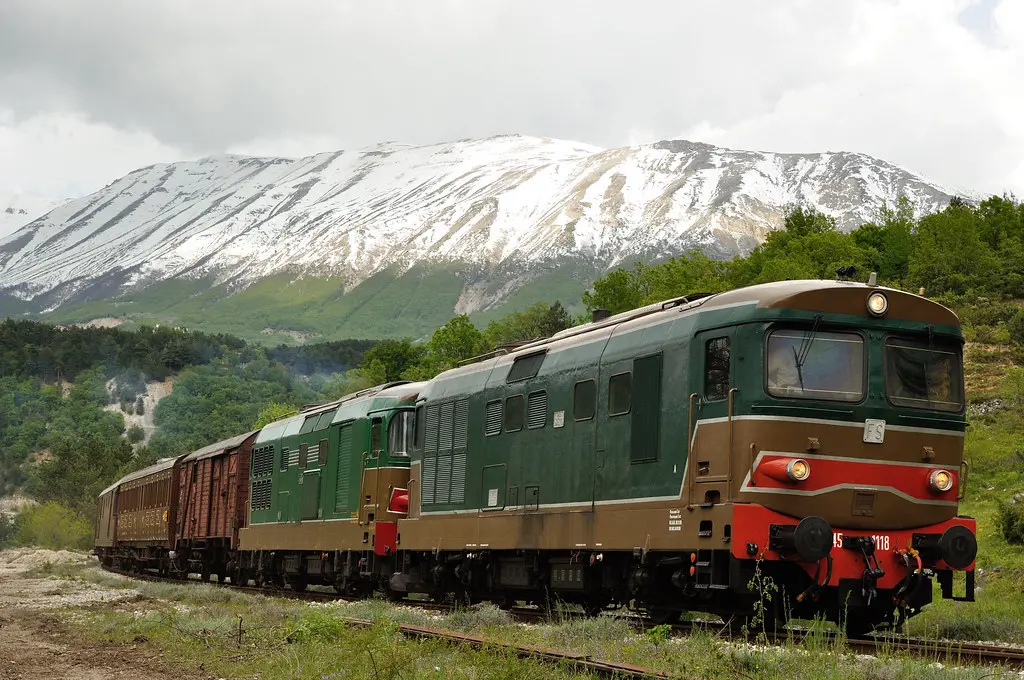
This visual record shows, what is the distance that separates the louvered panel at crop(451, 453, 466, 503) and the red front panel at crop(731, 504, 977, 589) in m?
7.85

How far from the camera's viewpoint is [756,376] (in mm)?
13602

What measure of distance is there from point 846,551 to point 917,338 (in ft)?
9.31

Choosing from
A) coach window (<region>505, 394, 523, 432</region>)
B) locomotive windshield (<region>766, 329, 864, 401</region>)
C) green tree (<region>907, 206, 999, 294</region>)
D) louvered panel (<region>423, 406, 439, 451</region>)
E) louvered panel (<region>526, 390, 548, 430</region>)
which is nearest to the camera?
locomotive windshield (<region>766, 329, 864, 401</region>)

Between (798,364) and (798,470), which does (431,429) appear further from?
(798,470)

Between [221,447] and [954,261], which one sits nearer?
[221,447]

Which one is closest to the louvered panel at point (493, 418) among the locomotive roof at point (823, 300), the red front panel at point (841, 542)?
the locomotive roof at point (823, 300)

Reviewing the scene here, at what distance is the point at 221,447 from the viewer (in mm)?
37375

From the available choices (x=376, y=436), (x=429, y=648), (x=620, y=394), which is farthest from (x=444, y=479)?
(x=429, y=648)

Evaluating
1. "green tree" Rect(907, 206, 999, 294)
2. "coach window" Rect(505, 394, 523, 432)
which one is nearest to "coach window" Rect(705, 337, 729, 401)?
"coach window" Rect(505, 394, 523, 432)

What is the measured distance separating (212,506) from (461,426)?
19.3 m

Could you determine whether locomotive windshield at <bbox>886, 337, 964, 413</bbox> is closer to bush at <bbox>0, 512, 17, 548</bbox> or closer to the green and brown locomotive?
the green and brown locomotive

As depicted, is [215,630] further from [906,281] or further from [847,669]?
[906,281]

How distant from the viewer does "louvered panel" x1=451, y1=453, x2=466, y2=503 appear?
2036cm

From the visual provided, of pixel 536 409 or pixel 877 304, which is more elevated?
pixel 877 304
